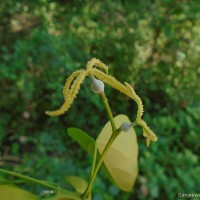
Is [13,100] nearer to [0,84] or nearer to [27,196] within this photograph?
[0,84]

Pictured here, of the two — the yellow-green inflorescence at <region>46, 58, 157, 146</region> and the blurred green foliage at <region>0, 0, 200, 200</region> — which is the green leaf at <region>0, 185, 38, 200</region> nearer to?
the yellow-green inflorescence at <region>46, 58, 157, 146</region>

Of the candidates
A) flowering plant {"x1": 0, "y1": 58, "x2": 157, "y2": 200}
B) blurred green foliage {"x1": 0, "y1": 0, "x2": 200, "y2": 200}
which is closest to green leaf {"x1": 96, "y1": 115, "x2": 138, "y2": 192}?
flowering plant {"x1": 0, "y1": 58, "x2": 157, "y2": 200}

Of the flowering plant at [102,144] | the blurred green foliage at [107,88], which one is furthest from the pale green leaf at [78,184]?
the blurred green foliage at [107,88]

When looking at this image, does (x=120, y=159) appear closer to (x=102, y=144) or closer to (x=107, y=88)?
(x=102, y=144)

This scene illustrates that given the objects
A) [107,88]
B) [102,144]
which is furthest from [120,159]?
[107,88]

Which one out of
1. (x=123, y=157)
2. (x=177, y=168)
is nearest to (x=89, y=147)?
(x=123, y=157)
